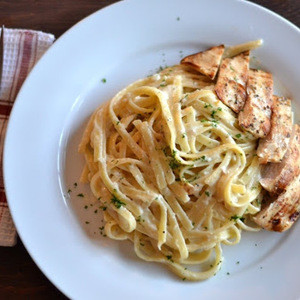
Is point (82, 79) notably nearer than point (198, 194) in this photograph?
No

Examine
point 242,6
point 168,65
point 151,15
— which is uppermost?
point 242,6

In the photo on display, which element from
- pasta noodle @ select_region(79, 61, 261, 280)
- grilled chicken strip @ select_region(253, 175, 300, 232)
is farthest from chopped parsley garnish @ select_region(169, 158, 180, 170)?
grilled chicken strip @ select_region(253, 175, 300, 232)

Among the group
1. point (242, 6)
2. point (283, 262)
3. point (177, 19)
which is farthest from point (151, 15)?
point (283, 262)

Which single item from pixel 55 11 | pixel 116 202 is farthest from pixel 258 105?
pixel 55 11

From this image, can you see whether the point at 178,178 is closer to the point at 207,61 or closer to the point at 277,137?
the point at 277,137

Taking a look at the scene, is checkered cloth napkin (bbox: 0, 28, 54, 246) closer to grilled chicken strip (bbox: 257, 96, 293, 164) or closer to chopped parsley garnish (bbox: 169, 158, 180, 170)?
chopped parsley garnish (bbox: 169, 158, 180, 170)

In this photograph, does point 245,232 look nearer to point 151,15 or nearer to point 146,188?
point 146,188
